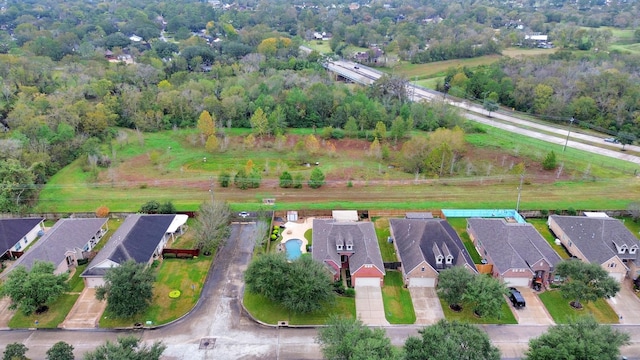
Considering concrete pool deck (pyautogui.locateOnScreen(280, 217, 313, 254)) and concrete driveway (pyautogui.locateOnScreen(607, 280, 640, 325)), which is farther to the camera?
concrete pool deck (pyautogui.locateOnScreen(280, 217, 313, 254))

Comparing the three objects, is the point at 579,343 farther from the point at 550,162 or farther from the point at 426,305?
the point at 550,162

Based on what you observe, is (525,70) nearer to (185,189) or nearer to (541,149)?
(541,149)

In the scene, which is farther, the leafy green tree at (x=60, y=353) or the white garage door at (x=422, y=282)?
the white garage door at (x=422, y=282)

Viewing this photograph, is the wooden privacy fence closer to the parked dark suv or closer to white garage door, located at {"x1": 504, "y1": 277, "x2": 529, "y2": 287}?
the parked dark suv

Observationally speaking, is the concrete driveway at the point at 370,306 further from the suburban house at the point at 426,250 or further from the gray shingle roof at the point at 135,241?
the gray shingle roof at the point at 135,241

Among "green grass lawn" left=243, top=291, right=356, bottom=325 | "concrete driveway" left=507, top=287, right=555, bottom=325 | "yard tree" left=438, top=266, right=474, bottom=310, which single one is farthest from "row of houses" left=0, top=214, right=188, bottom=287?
"concrete driveway" left=507, top=287, right=555, bottom=325

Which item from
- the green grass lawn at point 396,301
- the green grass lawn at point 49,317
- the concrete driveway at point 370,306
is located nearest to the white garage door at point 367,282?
the concrete driveway at point 370,306

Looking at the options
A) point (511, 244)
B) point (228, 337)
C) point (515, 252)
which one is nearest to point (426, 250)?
point (515, 252)
